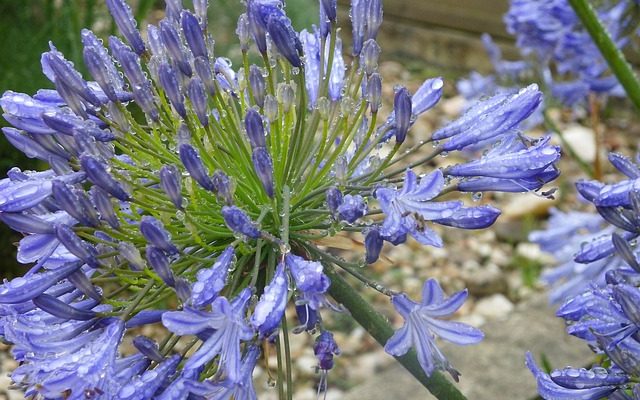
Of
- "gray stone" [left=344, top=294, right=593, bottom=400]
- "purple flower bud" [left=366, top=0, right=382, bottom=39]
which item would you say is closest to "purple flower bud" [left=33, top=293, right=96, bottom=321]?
"purple flower bud" [left=366, top=0, right=382, bottom=39]

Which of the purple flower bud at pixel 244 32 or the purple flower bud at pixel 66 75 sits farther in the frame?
the purple flower bud at pixel 244 32

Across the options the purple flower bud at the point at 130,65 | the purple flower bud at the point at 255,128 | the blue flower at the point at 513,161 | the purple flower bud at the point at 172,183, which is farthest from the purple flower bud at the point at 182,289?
the blue flower at the point at 513,161

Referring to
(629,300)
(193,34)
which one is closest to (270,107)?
(193,34)

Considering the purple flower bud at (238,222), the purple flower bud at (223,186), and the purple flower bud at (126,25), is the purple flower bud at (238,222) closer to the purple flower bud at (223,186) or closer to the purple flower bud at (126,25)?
the purple flower bud at (223,186)

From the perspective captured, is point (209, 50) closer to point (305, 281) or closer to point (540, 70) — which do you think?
point (305, 281)

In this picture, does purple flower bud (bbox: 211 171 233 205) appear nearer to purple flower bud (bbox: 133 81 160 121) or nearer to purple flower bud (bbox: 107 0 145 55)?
purple flower bud (bbox: 133 81 160 121)

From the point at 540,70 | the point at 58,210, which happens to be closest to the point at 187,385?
the point at 58,210

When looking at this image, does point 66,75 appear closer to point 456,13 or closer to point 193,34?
point 193,34
